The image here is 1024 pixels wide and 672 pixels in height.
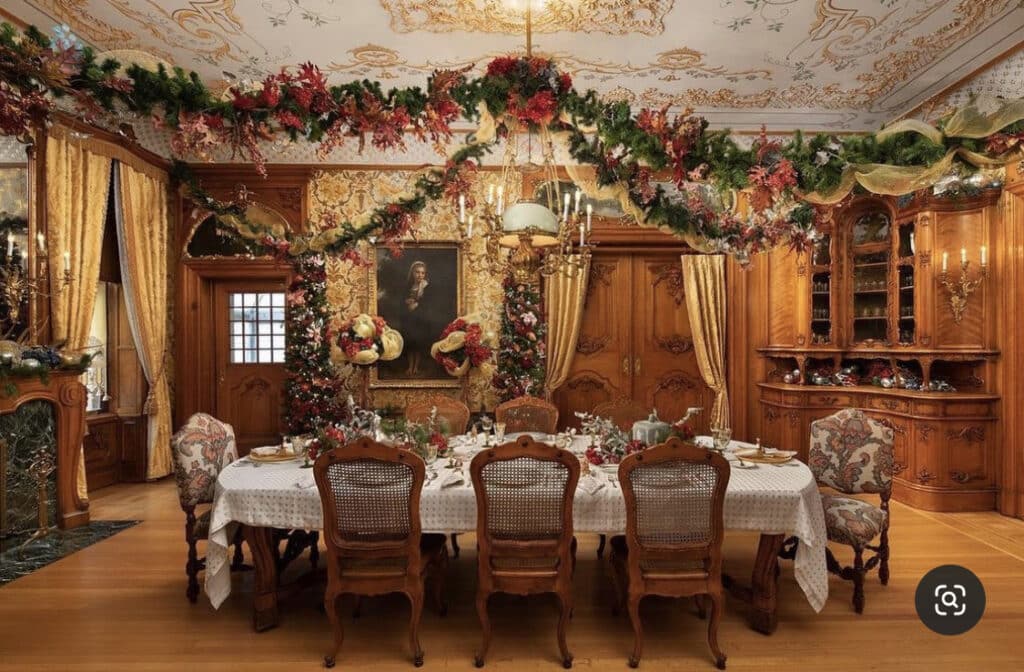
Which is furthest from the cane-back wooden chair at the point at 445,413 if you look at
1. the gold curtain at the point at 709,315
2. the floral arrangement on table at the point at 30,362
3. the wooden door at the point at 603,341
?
the gold curtain at the point at 709,315

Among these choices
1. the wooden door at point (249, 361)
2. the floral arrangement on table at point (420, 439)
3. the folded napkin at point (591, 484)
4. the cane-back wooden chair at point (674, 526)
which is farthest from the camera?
the wooden door at point (249, 361)

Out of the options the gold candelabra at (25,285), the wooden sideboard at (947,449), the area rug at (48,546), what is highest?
the gold candelabra at (25,285)

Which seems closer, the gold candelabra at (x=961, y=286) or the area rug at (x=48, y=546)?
the area rug at (x=48, y=546)

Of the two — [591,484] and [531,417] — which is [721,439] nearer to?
[591,484]

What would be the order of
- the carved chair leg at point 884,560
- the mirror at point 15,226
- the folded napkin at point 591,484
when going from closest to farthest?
the folded napkin at point 591,484, the carved chair leg at point 884,560, the mirror at point 15,226

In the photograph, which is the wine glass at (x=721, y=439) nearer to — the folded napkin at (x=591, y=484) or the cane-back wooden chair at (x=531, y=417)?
the folded napkin at (x=591, y=484)

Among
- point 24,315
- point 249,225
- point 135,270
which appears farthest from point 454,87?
point 135,270

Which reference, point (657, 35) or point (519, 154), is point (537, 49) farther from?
point (519, 154)

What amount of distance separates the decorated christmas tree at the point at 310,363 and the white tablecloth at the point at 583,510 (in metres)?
3.06

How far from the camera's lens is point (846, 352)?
20.2ft

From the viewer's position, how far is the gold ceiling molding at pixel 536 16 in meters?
4.13

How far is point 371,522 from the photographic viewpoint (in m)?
2.85

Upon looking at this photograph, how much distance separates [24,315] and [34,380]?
30.5 inches

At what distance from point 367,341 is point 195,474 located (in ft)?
9.60
